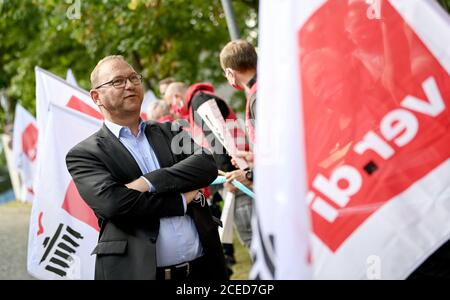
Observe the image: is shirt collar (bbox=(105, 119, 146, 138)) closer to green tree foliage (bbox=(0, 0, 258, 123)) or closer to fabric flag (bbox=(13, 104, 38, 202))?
green tree foliage (bbox=(0, 0, 258, 123))

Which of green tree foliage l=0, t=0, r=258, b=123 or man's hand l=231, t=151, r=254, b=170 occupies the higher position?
green tree foliage l=0, t=0, r=258, b=123

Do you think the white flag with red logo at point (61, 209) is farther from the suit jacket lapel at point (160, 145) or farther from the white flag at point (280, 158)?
the white flag at point (280, 158)

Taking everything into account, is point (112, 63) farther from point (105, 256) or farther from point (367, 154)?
point (367, 154)

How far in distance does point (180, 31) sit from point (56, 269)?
9.81m

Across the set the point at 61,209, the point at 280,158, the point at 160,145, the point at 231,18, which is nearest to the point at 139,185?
the point at 160,145

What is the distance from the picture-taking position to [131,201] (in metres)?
3.22

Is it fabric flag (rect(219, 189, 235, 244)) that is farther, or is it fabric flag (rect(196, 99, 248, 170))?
fabric flag (rect(219, 189, 235, 244))

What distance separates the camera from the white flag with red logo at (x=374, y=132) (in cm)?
251

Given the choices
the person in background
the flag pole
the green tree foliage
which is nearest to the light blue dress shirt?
the flag pole

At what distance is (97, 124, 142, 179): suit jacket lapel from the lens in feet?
11.0

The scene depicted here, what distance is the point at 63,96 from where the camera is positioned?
5.63 meters

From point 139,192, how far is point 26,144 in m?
13.9

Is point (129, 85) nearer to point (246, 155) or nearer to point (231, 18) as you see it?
point (246, 155)

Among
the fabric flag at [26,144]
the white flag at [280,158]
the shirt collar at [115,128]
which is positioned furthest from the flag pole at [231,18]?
the fabric flag at [26,144]
